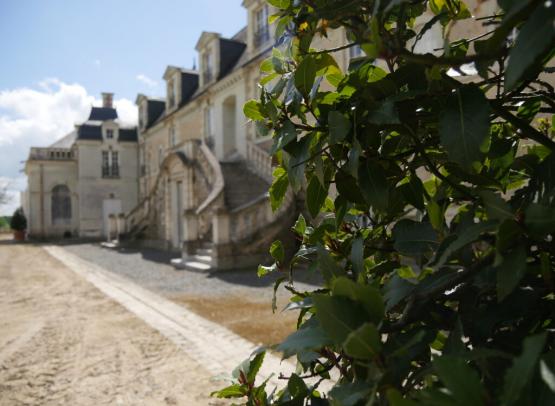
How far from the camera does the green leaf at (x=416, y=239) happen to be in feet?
2.99

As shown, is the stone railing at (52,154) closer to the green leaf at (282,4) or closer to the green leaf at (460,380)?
the green leaf at (282,4)

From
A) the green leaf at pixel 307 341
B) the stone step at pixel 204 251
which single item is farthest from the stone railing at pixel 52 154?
the green leaf at pixel 307 341

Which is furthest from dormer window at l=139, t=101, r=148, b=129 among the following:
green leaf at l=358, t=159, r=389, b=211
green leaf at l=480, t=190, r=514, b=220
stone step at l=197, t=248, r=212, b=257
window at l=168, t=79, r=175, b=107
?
green leaf at l=480, t=190, r=514, b=220

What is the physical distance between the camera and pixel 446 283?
81 centimetres

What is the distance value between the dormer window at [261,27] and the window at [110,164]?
61.4 ft

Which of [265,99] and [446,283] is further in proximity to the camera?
[265,99]

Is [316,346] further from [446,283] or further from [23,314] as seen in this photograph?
[23,314]

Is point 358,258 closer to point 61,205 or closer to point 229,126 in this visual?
point 229,126

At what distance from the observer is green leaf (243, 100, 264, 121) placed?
3.35 feet

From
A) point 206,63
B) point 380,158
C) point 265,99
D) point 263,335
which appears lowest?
point 263,335

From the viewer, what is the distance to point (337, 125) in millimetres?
805

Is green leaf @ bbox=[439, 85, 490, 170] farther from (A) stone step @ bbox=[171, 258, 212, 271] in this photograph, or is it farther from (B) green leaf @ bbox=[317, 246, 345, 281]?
(A) stone step @ bbox=[171, 258, 212, 271]

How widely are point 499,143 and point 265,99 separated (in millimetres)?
540

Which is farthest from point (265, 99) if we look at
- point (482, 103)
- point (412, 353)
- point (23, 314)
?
point (23, 314)
